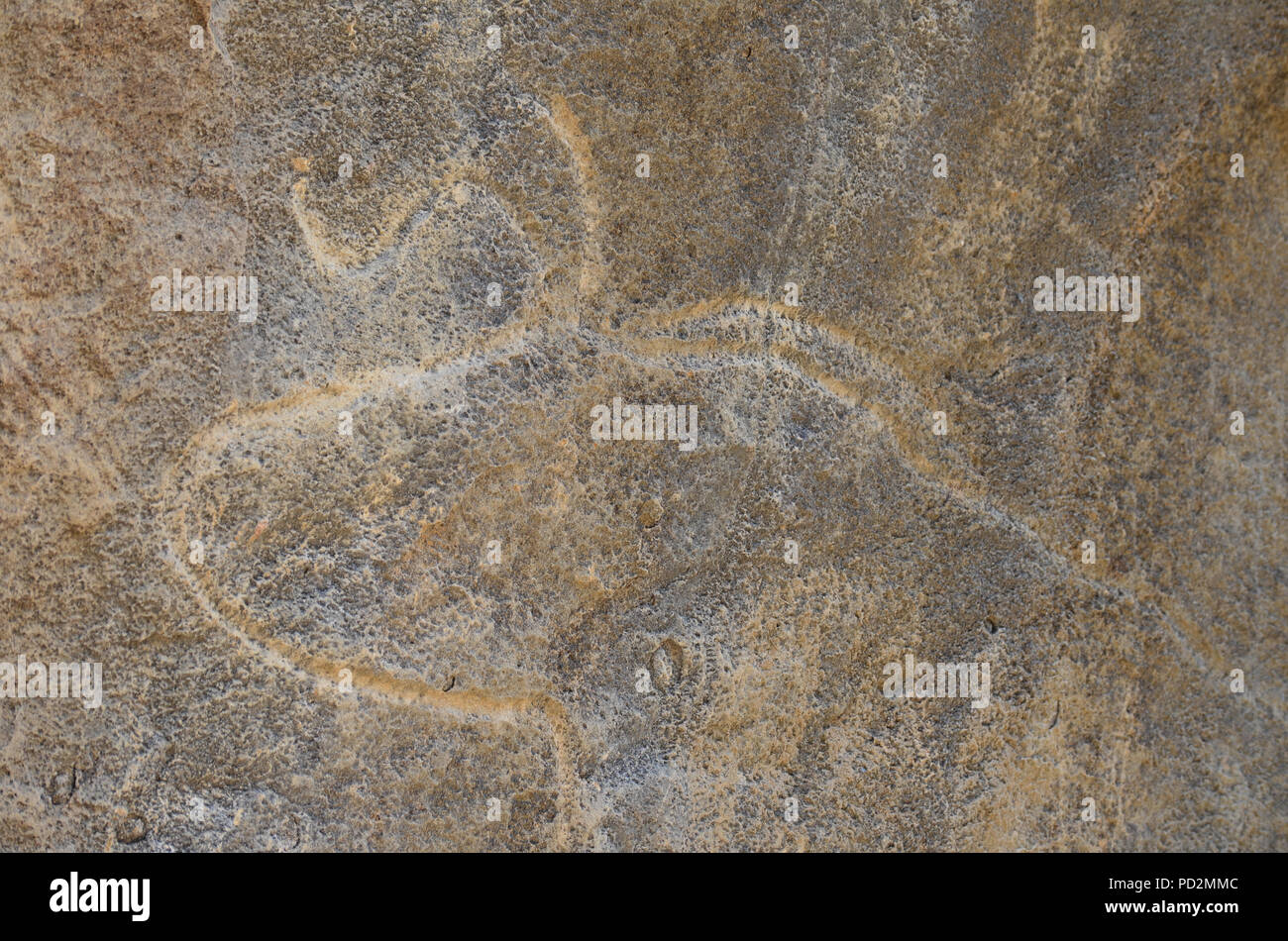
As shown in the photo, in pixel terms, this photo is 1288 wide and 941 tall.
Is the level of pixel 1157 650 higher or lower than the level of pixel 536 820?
higher

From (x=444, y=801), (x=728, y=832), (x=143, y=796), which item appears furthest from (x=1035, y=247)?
(x=143, y=796)

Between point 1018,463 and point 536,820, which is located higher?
point 1018,463

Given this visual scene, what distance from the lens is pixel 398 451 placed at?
2951 mm

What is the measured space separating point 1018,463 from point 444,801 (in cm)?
221

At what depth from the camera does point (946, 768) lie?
298 centimetres

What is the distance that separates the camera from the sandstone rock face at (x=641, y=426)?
294 centimetres

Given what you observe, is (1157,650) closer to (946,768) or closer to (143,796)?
(946,768)

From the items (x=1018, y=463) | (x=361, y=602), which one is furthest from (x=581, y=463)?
(x=1018, y=463)

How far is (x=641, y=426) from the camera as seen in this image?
9.78ft

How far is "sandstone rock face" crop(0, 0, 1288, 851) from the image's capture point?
2936 mm

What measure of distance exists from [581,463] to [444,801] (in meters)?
1.20

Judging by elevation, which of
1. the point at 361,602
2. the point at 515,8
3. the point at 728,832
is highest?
the point at 515,8

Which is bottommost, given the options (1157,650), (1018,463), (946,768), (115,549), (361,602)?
(946,768)

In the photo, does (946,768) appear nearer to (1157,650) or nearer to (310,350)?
Result: (1157,650)
